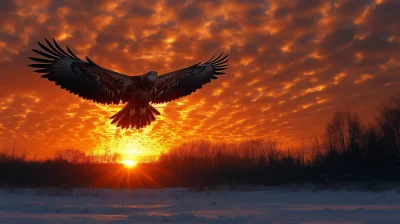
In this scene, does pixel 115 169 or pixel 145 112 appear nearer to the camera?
pixel 145 112

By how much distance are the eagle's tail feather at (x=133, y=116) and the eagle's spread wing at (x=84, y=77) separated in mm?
252

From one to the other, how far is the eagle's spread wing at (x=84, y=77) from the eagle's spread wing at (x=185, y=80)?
2.80ft

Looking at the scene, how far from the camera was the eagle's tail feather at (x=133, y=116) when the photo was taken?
29.3ft

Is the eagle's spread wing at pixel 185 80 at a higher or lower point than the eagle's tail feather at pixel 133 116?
higher

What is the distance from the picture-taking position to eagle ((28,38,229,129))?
875cm

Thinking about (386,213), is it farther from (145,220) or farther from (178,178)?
(178,178)

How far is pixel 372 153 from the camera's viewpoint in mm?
46781

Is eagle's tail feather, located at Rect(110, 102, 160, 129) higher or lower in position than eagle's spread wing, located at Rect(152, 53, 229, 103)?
lower

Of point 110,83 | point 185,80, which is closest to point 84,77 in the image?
point 110,83

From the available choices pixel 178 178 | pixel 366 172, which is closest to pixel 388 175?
pixel 366 172

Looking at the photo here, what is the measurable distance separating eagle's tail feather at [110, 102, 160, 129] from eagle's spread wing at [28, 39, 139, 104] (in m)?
0.25

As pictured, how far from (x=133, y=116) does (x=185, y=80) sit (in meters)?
1.99

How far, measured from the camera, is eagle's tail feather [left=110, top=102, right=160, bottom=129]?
8945 millimetres

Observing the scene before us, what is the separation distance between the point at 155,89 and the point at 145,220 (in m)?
9.04
